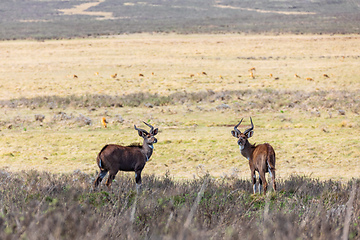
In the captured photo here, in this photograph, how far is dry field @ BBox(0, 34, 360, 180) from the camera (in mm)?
15484

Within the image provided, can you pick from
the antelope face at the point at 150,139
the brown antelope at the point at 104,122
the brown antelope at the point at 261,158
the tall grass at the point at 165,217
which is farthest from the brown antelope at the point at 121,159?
the brown antelope at the point at 104,122

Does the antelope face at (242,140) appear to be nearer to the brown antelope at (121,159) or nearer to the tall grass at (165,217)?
the tall grass at (165,217)

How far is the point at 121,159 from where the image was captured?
30.0 feet

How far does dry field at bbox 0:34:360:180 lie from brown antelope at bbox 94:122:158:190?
3656mm

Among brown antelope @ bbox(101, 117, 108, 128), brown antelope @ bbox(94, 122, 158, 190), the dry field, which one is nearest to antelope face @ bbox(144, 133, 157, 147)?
brown antelope @ bbox(94, 122, 158, 190)

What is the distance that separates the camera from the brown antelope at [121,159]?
9000 millimetres

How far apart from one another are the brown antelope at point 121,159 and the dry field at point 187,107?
366cm

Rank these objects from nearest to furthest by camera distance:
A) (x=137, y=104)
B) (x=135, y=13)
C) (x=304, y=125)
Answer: (x=304, y=125)
(x=137, y=104)
(x=135, y=13)

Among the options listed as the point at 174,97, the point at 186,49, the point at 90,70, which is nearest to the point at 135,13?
the point at 186,49

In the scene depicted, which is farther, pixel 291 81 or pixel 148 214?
pixel 291 81

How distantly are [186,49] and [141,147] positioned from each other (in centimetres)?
4594

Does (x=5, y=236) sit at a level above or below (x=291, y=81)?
above

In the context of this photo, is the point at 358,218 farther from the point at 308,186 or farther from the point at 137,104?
the point at 137,104

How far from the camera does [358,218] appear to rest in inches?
266
